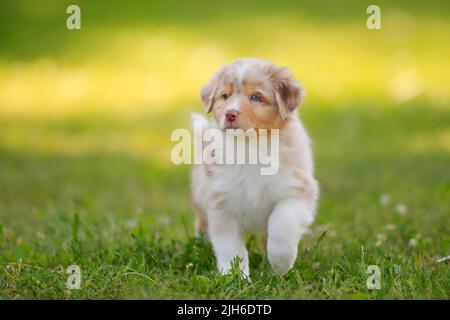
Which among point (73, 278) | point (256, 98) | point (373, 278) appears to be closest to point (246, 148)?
point (256, 98)

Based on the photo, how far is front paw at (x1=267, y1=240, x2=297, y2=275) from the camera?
3.96 m

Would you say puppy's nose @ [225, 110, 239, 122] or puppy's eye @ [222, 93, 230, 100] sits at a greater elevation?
puppy's eye @ [222, 93, 230, 100]

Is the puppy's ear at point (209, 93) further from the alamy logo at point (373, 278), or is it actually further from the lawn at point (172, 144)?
the alamy logo at point (373, 278)

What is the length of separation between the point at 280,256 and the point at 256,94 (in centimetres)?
89

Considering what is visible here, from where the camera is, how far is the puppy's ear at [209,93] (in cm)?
425

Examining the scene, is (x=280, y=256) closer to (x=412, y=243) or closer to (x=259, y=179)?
(x=259, y=179)

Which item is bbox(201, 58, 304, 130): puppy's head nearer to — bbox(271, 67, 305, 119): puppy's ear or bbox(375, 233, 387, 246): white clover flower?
bbox(271, 67, 305, 119): puppy's ear

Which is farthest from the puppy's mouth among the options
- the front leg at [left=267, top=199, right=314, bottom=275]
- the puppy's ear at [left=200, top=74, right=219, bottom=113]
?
the front leg at [left=267, top=199, right=314, bottom=275]

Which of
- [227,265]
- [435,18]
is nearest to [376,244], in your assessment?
[227,265]

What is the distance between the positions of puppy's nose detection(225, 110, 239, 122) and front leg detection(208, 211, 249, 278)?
587 millimetres

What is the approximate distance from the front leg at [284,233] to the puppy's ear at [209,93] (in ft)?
2.37

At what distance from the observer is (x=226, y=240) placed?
4.17 metres

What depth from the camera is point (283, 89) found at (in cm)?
413
